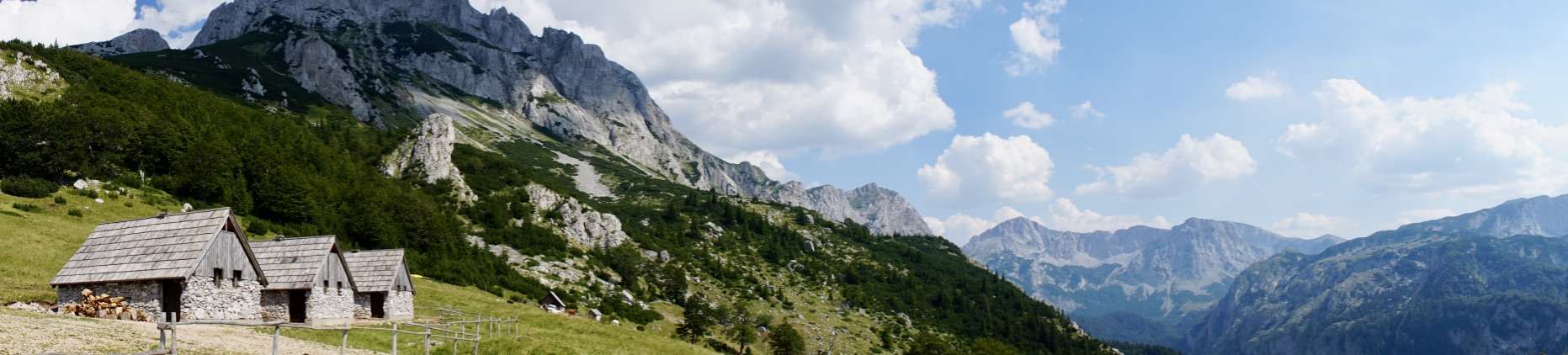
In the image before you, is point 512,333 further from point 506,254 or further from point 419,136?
point 419,136

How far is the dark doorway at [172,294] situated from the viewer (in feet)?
119

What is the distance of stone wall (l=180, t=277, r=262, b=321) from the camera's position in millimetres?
36719

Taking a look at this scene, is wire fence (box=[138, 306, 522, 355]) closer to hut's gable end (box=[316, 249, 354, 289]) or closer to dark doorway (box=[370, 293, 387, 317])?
dark doorway (box=[370, 293, 387, 317])

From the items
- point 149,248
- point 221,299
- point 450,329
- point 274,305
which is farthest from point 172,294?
point 450,329

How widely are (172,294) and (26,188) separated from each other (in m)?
39.9

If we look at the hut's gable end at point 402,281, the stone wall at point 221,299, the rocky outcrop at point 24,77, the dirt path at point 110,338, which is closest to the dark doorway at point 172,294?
the stone wall at point 221,299

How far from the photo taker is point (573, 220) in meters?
150

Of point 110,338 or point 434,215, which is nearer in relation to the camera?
Answer: point 110,338

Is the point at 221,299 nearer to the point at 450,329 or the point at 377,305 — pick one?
the point at 450,329

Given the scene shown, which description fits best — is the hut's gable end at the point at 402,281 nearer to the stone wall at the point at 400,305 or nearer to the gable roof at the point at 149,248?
the stone wall at the point at 400,305

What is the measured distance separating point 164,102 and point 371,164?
119 ft

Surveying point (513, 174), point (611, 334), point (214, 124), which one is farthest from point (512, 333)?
point (513, 174)

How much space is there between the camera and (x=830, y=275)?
200 metres

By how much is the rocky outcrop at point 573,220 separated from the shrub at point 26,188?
79087 millimetres
